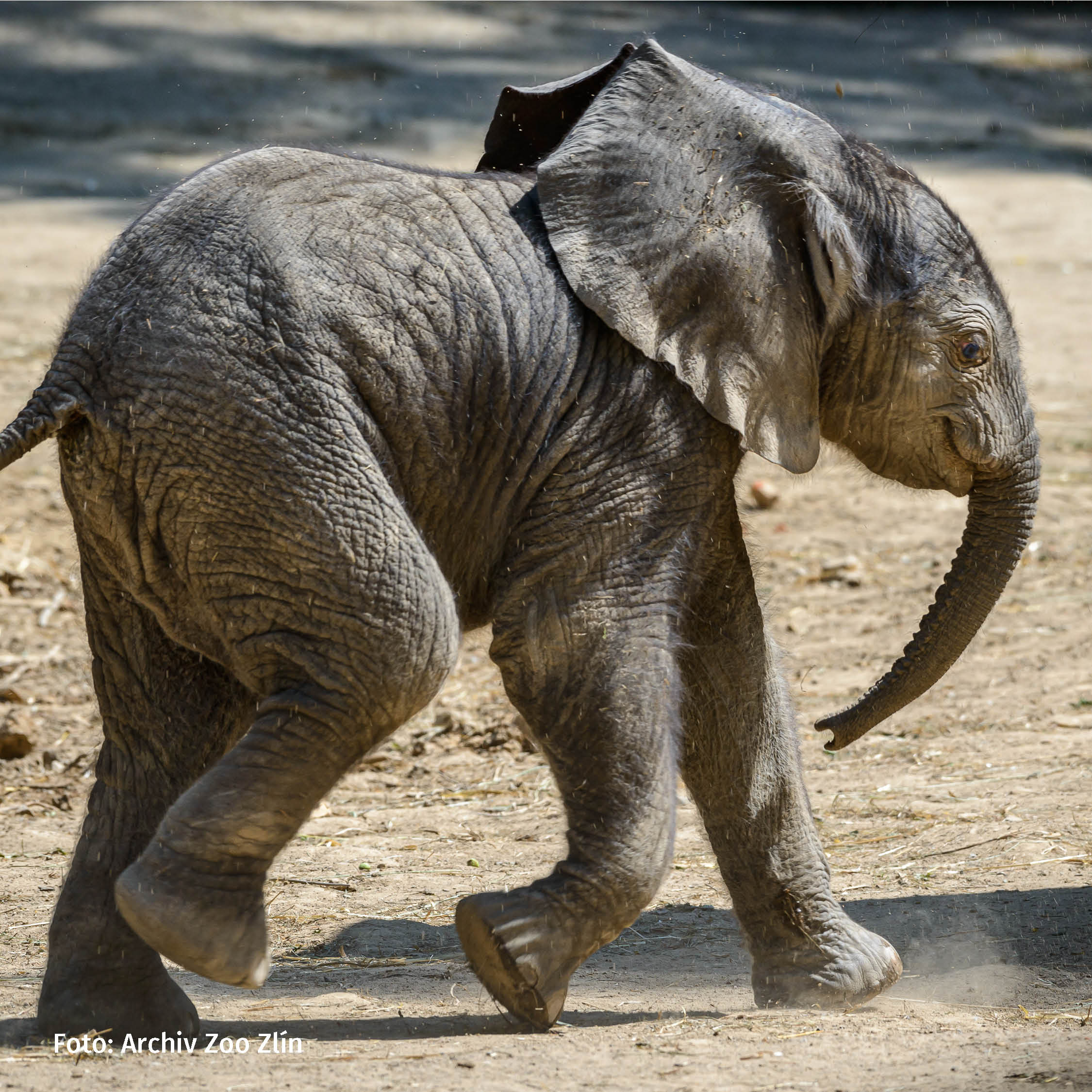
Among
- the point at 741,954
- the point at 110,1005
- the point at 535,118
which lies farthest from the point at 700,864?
the point at 535,118

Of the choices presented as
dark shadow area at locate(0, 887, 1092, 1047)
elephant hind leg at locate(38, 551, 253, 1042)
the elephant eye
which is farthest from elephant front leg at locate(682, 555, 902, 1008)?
elephant hind leg at locate(38, 551, 253, 1042)

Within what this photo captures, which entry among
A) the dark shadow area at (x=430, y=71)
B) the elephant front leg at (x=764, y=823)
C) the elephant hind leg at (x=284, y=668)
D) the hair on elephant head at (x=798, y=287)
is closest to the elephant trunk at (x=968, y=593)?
the hair on elephant head at (x=798, y=287)

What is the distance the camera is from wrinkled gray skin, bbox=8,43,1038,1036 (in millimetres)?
3678

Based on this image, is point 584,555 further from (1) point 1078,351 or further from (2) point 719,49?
(2) point 719,49

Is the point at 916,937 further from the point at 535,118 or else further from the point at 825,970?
the point at 535,118

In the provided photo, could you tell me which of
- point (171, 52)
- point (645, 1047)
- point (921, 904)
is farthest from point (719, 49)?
point (645, 1047)

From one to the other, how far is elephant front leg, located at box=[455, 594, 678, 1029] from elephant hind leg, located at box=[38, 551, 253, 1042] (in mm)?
807

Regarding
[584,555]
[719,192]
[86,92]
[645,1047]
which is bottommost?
[86,92]

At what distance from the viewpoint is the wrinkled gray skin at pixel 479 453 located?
145 inches

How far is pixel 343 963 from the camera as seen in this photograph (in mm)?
4926

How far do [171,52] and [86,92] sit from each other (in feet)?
5.27

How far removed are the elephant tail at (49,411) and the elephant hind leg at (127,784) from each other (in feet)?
1.36

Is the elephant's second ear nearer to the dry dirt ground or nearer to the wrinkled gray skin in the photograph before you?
the wrinkled gray skin

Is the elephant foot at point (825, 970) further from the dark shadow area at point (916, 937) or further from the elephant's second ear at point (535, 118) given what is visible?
the elephant's second ear at point (535, 118)
